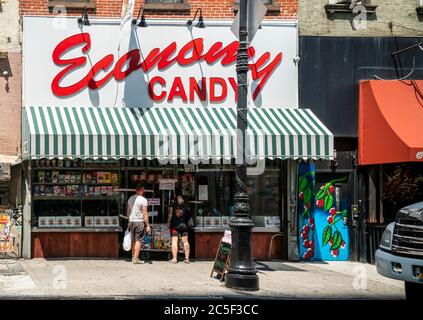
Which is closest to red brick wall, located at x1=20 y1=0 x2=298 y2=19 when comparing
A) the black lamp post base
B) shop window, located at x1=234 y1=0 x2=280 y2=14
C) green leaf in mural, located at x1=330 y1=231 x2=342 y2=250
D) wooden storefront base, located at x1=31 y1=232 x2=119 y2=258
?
shop window, located at x1=234 y1=0 x2=280 y2=14

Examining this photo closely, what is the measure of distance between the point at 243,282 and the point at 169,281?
5.49ft

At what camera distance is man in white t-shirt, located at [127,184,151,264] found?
15.1m

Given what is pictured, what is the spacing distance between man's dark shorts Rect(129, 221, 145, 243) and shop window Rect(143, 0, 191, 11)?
5.25m

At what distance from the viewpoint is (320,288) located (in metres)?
12.6

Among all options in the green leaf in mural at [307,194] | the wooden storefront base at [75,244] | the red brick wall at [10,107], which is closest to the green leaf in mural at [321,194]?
the green leaf in mural at [307,194]

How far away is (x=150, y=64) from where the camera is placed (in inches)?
639

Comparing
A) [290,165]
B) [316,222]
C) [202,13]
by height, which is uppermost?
[202,13]

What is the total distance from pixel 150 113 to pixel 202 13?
2.87 meters

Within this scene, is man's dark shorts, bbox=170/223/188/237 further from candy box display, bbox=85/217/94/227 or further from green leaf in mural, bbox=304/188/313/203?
green leaf in mural, bbox=304/188/313/203

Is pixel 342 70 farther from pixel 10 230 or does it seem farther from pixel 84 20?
pixel 10 230

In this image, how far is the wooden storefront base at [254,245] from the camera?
53.6ft

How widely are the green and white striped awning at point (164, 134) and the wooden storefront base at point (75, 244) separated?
7.08ft
